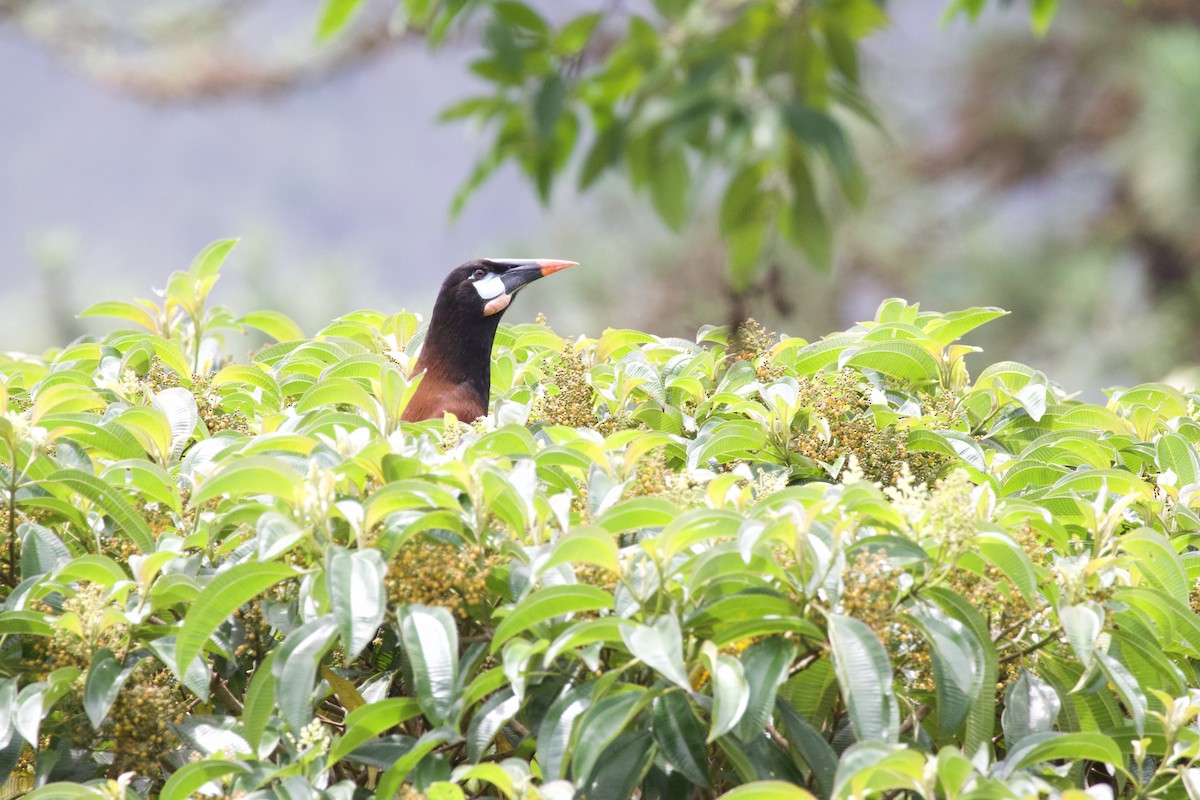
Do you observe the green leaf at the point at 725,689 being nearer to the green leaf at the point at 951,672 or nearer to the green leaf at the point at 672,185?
the green leaf at the point at 951,672

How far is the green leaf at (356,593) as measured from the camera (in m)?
1.30

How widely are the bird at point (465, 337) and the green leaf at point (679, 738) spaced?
132 cm

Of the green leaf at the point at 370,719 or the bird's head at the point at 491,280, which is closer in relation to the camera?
the green leaf at the point at 370,719

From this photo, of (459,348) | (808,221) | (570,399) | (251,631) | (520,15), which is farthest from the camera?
(459,348)

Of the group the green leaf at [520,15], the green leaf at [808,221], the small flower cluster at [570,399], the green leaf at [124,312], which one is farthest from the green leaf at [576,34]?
the green leaf at [124,312]

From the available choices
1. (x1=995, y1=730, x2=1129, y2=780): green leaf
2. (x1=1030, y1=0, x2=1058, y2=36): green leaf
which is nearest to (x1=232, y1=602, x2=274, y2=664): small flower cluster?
(x1=995, y1=730, x2=1129, y2=780): green leaf

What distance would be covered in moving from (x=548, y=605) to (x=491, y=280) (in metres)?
1.69

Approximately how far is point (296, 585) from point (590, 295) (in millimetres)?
9350

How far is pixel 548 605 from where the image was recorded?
133 centimetres

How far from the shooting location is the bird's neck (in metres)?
2.72

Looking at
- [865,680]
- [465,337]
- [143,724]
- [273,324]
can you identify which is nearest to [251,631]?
[143,724]

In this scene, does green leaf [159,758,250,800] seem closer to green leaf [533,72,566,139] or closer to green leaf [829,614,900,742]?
green leaf [829,614,900,742]

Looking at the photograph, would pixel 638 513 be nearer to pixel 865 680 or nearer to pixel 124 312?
pixel 865 680

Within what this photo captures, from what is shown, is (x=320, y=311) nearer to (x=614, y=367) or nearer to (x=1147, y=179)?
(x=1147, y=179)
